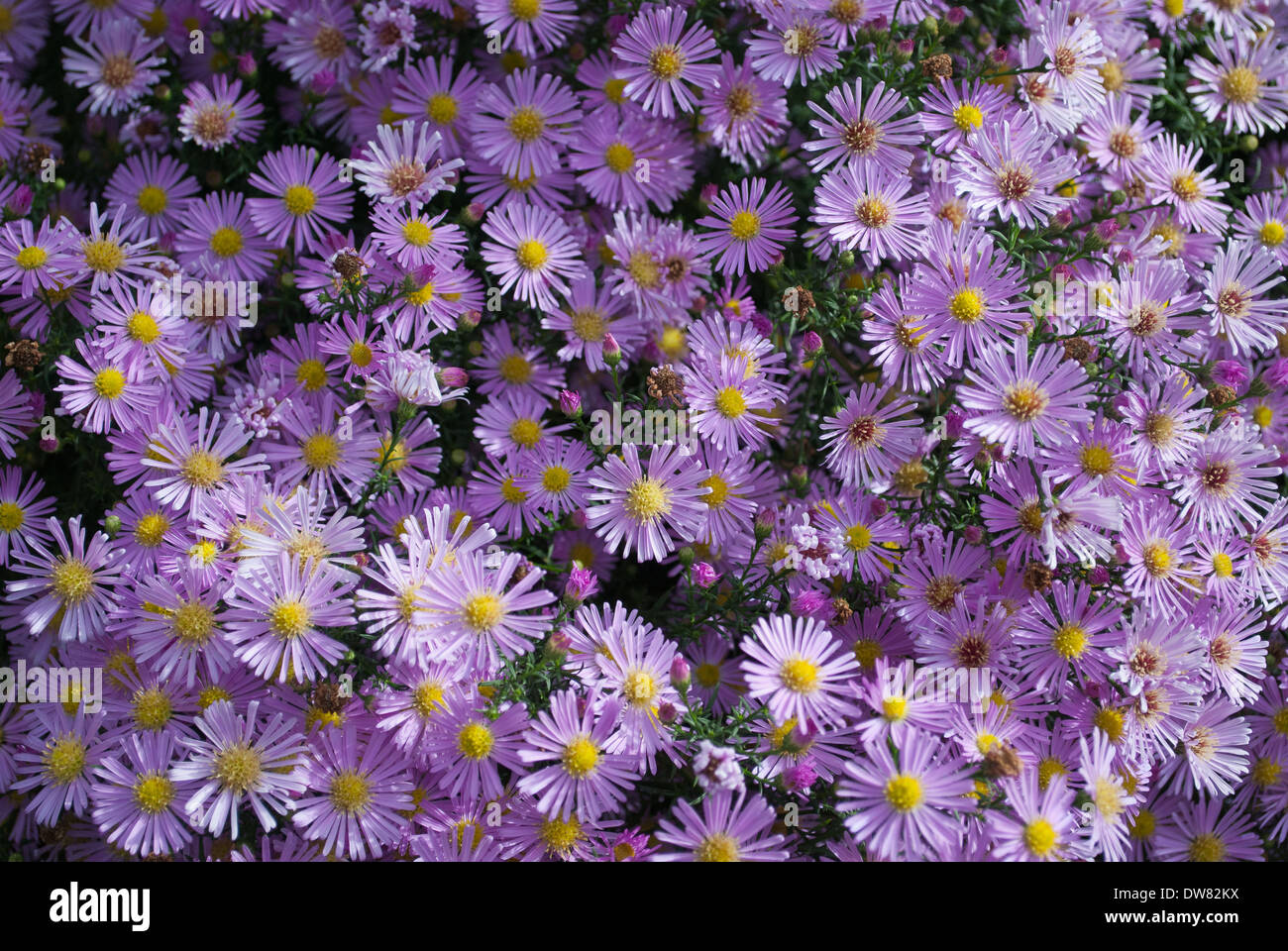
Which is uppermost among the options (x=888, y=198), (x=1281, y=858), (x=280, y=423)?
(x=888, y=198)

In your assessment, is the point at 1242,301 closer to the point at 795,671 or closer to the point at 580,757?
the point at 795,671

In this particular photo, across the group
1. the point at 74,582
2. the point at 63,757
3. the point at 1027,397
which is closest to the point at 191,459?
the point at 74,582

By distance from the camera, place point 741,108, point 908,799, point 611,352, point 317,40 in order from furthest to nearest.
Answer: point 317,40 → point 741,108 → point 611,352 → point 908,799

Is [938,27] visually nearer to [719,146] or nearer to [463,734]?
[719,146]

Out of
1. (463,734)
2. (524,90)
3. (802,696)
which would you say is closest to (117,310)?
(524,90)

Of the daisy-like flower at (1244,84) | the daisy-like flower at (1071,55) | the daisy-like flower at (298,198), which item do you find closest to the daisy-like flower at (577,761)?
the daisy-like flower at (298,198)

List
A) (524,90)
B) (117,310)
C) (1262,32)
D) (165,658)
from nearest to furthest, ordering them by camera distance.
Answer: (165,658) → (117,310) → (524,90) → (1262,32)

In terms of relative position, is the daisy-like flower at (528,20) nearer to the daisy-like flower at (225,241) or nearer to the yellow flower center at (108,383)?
the daisy-like flower at (225,241)
